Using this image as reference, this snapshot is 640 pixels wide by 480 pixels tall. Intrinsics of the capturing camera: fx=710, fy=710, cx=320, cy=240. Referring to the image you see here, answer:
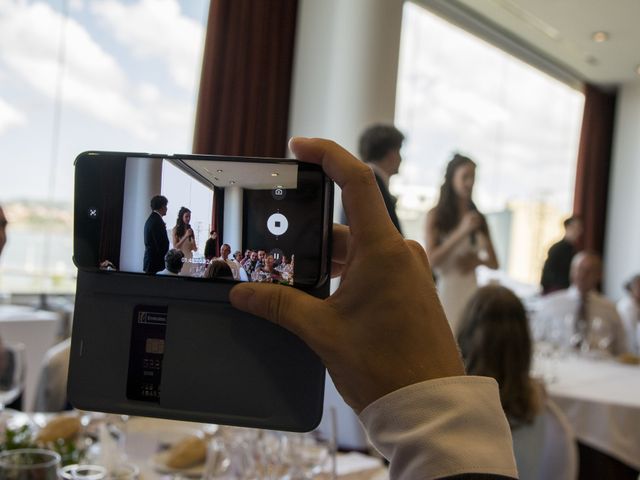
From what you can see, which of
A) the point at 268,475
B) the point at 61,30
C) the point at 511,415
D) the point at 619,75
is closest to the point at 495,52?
the point at 619,75

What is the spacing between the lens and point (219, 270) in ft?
1.67

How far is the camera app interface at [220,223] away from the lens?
508mm

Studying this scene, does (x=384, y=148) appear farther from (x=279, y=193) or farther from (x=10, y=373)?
(x=279, y=193)

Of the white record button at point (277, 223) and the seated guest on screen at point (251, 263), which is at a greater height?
the white record button at point (277, 223)

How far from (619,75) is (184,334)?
6.89m

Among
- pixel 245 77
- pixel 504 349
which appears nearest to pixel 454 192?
pixel 504 349

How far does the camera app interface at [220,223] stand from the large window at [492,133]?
12.8 ft

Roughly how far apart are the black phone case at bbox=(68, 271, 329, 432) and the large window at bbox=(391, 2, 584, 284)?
3.93 meters

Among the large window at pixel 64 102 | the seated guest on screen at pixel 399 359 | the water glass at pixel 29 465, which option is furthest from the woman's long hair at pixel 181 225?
the large window at pixel 64 102

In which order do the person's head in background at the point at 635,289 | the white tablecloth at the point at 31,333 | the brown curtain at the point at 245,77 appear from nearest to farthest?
the white tablecloth at the point at 31,333 → the brown curtain at the point at 245,77 → the person's head in background at the point at 635,289

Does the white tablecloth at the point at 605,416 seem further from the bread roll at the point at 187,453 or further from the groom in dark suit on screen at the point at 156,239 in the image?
the groom in dark suit on screen at the point at 156,239

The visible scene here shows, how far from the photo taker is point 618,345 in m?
3.27

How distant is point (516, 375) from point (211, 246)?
4.33 feet

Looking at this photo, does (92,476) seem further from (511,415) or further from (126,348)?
(511,415)
